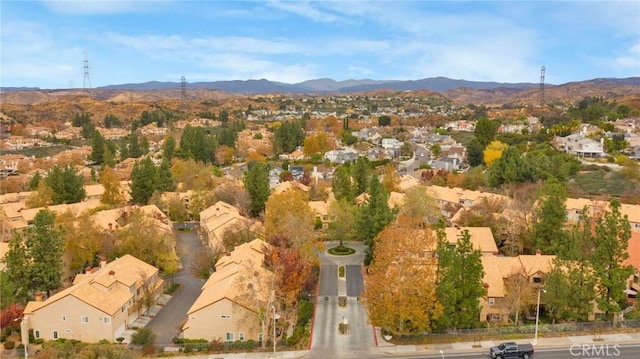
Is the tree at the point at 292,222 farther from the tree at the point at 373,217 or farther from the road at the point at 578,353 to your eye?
the road at the point at 578,353

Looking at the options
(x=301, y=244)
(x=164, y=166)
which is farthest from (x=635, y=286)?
(x=164, y=166)

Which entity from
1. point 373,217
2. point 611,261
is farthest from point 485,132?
point 611,261

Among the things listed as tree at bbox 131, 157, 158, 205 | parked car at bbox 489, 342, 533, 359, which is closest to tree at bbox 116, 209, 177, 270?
tree at bbox 131, 157, 158, 205

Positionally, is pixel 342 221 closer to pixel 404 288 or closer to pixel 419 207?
pixel 419 207

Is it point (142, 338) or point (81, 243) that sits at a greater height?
point (81, 243)

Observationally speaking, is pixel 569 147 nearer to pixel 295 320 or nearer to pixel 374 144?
pixel 374 144

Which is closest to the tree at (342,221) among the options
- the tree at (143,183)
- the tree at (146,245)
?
the tree at (146,245)
